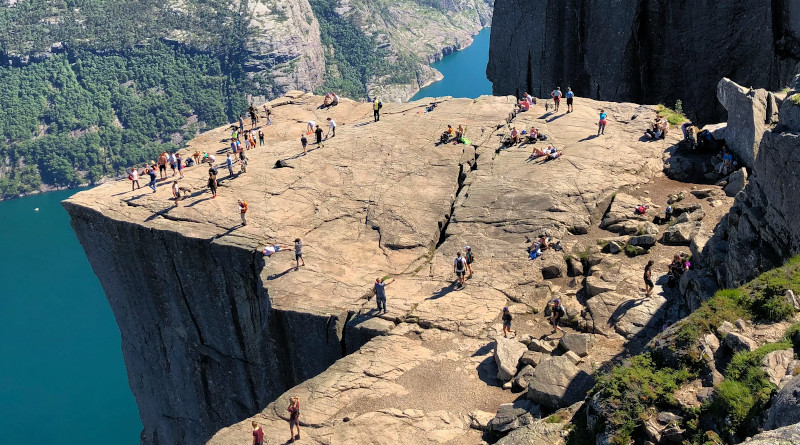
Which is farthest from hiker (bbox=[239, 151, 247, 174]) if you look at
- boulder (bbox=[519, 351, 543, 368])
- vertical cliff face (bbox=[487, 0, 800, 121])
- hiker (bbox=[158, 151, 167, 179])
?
vertical cliff face (bbox=[487, 0, 800, 121])

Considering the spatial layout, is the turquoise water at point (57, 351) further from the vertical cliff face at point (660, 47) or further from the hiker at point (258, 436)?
the hiker at point (258, 436)

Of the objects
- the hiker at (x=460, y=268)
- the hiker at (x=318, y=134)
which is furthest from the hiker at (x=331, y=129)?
the hiker at (x=460, y=268)

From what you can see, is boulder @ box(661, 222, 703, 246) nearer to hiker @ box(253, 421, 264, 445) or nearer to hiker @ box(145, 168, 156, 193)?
hiker @ box(253, 421, 264, 445)

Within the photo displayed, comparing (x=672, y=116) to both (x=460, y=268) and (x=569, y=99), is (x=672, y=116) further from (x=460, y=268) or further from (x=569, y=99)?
(x=460, y=268)

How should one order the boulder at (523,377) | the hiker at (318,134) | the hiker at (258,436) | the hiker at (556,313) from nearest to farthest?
the hiker at (258,436) → the boulder at (523,377) → the hiker at (556,313) → the hiker at (318,134)

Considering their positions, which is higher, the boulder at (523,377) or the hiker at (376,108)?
the hiker at (376,108)

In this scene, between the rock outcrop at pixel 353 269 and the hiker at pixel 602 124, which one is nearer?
the rock outcrop at pixel 353 269

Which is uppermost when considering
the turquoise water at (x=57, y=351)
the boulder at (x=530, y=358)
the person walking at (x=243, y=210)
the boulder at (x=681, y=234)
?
the person walking at (x=243, y=210)

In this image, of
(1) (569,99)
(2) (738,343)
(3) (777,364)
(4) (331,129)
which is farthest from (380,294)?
(1) (569,99)

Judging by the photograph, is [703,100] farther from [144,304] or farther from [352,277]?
[144,304]
